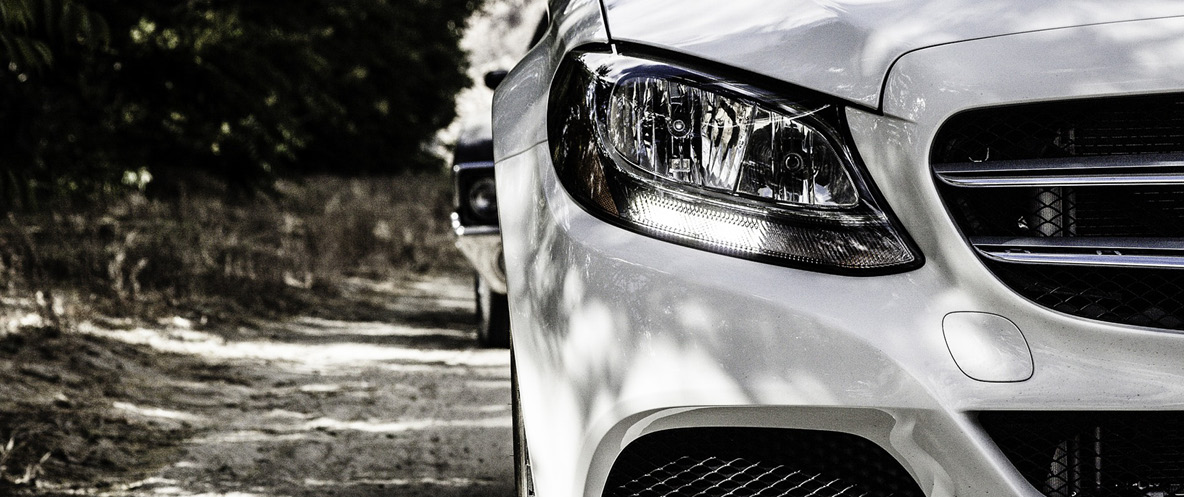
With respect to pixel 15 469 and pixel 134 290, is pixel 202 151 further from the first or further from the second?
pixel 15 469

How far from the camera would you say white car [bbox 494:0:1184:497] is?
144 centimetres

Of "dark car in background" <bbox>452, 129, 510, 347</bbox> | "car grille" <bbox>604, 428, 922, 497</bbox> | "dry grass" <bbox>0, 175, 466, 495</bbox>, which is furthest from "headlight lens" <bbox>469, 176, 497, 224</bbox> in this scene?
"car grille" <bbox>604, 428, 922, 497</bbox>

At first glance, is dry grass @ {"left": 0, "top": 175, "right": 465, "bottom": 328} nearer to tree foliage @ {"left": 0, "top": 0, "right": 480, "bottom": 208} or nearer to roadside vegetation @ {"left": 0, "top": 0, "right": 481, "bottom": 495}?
roadside vegetation @ {"left": 0, "top": 0, "right": 481, "bottom": 495}

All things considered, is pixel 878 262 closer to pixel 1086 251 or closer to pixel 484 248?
pixel 1086 251

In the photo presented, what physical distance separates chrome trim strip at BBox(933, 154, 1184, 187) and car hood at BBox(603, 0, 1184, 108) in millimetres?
175

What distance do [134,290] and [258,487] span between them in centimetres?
316

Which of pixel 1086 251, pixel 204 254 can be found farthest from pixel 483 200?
pixel 204 254

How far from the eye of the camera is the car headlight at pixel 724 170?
1.53 m

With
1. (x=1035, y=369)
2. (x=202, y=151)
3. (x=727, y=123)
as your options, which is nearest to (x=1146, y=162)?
(x=1035, y=369)

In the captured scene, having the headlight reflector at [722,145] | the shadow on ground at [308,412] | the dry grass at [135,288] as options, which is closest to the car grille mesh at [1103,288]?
the headlight reflector at [722,145]

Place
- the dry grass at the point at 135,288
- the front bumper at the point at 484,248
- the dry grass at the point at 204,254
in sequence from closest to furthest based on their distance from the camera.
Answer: the dry grass at the point at 135,288, the front bumper at the point at 484,248, the dry grass at the point at 204,254

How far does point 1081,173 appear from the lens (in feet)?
4.88

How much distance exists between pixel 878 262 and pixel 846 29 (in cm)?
36

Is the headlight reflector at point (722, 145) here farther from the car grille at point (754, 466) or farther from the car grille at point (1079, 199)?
the car grille at point (754, 466)
